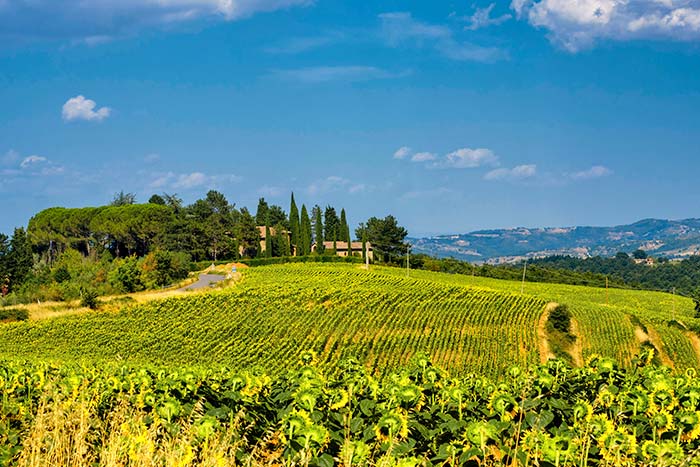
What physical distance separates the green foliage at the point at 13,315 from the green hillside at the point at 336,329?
164cm

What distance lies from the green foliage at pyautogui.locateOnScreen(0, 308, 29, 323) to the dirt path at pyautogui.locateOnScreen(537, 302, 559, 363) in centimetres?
2748

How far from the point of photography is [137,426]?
218 inches

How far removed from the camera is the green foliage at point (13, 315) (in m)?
34.8

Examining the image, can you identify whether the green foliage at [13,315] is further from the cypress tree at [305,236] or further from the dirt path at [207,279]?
the cypress tree at [305,236]

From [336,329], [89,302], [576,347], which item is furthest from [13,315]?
[576,347]

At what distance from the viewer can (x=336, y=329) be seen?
37844 mm

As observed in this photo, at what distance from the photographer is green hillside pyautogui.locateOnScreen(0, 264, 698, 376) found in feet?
102

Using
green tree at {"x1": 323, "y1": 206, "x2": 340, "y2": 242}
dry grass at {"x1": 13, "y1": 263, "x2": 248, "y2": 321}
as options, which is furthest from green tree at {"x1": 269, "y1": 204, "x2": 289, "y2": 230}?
dry grass at {"x1": 13, "y1": 263, "x2": 248, "y2": 321}

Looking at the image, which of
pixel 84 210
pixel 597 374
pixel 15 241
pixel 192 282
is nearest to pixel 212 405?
pixel 597 374

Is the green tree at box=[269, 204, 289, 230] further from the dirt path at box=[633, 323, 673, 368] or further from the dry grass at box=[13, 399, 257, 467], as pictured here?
the dry grass at box=[13, 399, 257, 467]

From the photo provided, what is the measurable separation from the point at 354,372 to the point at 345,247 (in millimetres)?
85918

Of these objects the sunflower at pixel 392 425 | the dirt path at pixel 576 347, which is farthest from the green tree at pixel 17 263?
the sunflower at pixel 392 425

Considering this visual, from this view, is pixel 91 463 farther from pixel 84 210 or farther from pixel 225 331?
pixel 84 210

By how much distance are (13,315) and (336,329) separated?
16822mm
